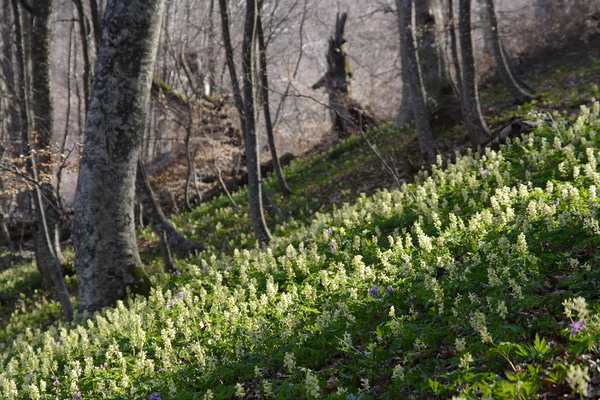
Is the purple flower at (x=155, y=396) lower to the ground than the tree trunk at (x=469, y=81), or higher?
lower

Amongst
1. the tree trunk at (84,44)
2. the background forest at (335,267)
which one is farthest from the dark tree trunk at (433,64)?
the tree trunk at (84,44)

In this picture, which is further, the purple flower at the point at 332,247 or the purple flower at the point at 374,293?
the purple flower at the point at 332,247

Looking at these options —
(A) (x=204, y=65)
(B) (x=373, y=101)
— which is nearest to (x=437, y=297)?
(A) (x=204, y=65)

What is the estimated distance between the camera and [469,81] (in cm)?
1138

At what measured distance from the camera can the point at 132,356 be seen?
5121 millimetres

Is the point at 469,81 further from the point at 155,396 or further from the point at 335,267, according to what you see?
the point at 155,396

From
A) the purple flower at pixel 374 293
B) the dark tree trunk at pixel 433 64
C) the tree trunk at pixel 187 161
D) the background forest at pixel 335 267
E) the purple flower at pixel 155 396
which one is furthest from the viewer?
the tree trunk at pixel 187 161

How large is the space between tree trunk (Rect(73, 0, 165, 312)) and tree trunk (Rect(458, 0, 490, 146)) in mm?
7349

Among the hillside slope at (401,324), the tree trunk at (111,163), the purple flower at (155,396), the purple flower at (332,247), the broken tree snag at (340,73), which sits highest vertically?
the broken tree snag at (340,73)

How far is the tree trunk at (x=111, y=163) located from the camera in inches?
305

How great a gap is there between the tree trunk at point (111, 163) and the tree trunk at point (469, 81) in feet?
24.1

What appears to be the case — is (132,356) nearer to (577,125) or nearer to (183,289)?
(183,289)

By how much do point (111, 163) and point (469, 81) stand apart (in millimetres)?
8646

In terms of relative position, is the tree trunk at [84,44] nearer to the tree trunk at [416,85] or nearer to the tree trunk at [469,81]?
the tree trunk at [416,85]
